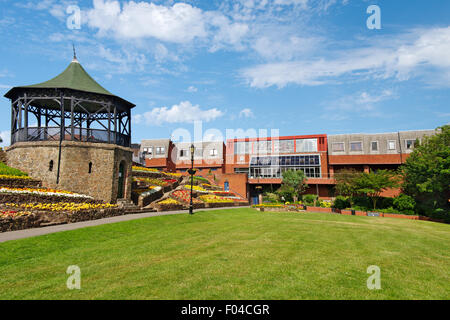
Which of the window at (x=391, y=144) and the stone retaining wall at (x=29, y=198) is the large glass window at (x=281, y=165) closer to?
the window at (x=391, y=144)

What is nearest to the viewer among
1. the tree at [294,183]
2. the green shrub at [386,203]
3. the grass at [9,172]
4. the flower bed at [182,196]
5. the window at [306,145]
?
the grass at [9,172]

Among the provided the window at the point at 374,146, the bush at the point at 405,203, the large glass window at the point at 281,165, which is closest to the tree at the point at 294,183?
the large glass window at the point at 281,165

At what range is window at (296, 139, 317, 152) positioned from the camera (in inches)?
1971

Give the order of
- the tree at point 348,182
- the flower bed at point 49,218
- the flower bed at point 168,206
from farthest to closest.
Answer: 1. the tree at point 348,182
2. the flower bed at point 168,206
3. the flower bed at point 49,218

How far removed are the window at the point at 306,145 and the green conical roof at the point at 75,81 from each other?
124 feet

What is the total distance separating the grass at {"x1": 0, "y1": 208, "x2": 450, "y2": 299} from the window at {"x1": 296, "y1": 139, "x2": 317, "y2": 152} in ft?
131

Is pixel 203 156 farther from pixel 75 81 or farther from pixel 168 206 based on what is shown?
pixel 75 81

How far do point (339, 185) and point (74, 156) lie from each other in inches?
1288

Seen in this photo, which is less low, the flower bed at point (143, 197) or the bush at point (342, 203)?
the flower bed at point (143, 197)

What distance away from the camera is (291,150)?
2032 inches

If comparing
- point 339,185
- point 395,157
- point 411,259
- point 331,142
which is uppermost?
point 331,142

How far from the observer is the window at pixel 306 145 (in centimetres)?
5006
